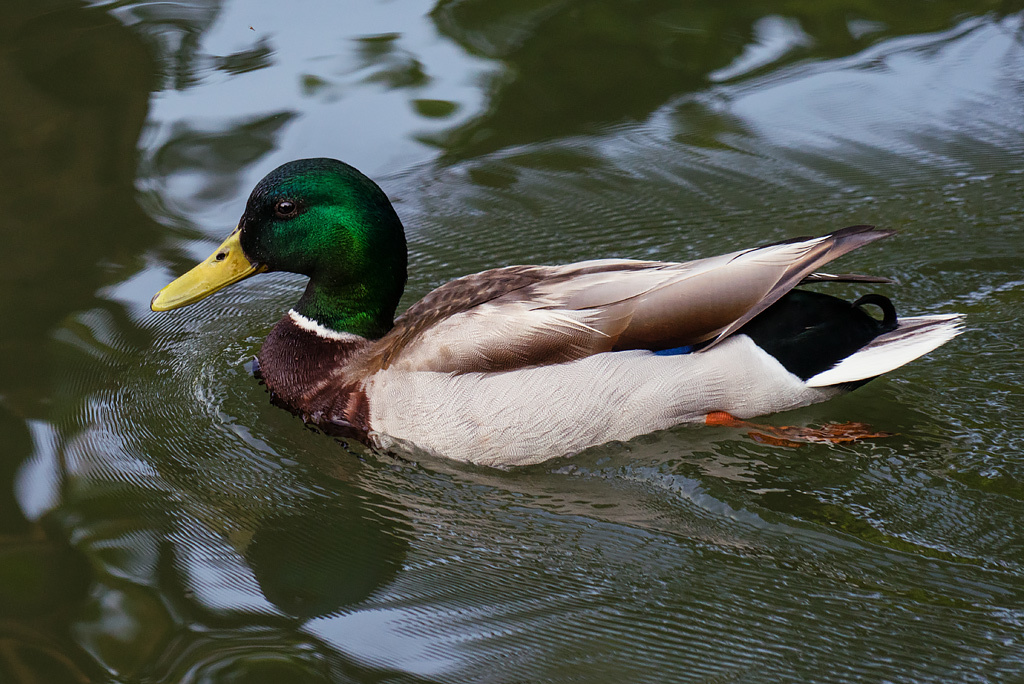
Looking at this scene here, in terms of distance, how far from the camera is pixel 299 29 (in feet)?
25.0

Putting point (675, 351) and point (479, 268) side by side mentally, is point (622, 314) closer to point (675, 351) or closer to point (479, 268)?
point (675, 351)

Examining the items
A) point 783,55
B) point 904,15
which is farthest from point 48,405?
point 904,15

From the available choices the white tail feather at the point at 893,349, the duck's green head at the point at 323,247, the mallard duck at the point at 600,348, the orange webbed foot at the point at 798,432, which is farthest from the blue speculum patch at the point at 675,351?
the duck's green head at the point at 323,247

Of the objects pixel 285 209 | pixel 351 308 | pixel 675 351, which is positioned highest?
pixel 285 209

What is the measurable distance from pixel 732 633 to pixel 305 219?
2.28 meters

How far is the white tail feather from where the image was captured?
405 centimetres

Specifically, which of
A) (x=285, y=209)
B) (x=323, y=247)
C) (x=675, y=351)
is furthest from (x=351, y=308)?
(x=675, y=351)

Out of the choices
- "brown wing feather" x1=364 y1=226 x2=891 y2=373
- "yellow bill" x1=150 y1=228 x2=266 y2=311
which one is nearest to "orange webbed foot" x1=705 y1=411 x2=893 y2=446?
"brown wing feather" x1=364 y1=226 x2=891 y2=373

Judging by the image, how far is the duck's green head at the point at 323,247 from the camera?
4367 millimetres

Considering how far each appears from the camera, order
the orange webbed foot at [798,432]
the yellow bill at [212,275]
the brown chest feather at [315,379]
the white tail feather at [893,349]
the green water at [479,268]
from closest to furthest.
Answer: the green water at [479,268]
the white tail feather at [893,349]
the orange webbed foot at [798,432]
the brown chest feather at [315,379]
the yellow bill at [212,275]

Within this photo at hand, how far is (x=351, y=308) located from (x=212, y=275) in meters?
0.58

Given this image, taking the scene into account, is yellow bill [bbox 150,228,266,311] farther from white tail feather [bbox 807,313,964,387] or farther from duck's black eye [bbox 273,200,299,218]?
white tail feather [bbox 807,313,964,387]

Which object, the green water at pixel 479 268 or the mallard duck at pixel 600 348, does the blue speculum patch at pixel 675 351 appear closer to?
the mallard duck at pixel 600 348

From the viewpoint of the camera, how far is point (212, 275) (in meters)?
4.50
